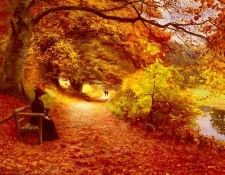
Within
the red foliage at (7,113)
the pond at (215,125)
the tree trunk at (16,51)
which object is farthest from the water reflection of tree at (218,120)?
the red foliage at (7,113)

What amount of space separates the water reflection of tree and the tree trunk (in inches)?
1236

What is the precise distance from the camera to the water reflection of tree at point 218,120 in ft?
149

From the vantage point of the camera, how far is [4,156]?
10602 mm

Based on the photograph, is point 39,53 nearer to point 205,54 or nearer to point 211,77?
point 211,77

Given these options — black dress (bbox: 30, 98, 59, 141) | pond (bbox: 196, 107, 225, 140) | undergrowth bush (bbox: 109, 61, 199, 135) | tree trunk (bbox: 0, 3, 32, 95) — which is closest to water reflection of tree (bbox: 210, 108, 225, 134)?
pond (bbox: 196, 107, 225, 140)

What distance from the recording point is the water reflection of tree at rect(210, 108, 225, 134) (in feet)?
149

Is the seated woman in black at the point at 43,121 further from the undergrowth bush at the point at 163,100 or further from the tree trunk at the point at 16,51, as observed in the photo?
the undergrowth bush at the point at 163,100

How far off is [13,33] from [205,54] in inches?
316

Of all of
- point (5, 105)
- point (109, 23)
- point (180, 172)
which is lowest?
point (180, 172)

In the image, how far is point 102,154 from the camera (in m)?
12.2

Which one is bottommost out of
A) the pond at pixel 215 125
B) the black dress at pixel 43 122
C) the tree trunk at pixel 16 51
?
the pond at pixel 215 125

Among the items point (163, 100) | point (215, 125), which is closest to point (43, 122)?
point (163, 100)

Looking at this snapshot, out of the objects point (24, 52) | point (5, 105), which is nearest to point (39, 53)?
point (24, 52)

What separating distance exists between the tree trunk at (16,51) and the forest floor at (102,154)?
4.26ft
